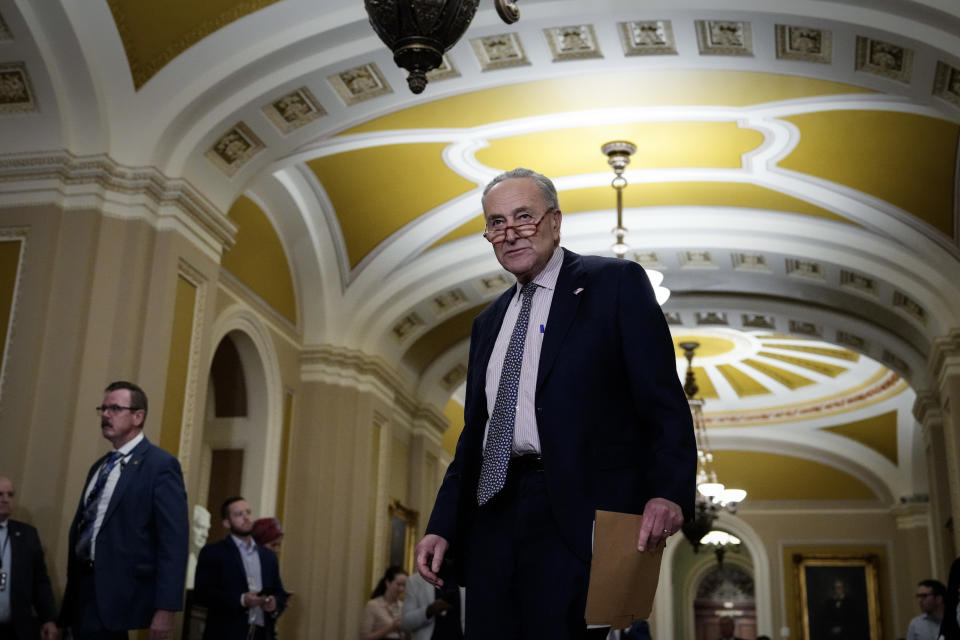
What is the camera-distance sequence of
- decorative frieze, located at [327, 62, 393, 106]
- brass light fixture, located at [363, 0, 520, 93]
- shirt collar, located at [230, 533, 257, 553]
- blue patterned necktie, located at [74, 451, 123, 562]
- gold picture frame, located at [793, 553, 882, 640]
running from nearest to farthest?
brass light fixture, located at [363, 0, 520, 93] < blue patterned necktie, located at [74, 451, 123, 562] < shirt collar, located at [230, 533, 257, 553] < decorative frieze, located at [327, 62, 393, 106] < gold picture frame, located at [793, 553, 882, 640]

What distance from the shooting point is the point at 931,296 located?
32.0ft

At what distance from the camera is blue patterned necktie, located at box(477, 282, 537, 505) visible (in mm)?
2297

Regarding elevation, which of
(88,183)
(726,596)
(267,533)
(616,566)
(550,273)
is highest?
(88,183)

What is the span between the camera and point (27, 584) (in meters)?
5.14

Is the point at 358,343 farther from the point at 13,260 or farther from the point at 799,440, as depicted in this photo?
the point at 799,440

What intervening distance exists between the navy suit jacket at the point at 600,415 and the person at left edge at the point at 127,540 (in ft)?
6.98

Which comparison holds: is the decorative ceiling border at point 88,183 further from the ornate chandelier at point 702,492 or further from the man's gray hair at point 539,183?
the ornate chandelier at point 702,492

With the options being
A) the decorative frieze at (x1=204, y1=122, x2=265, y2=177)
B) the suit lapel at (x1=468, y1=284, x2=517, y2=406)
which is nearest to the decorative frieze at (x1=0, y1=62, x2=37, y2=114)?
the decorative frieze at (x1=204, y1=122, x2=265, y2=177)

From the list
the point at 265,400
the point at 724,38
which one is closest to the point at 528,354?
the point at 724,38

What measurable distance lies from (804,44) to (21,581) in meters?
5.43

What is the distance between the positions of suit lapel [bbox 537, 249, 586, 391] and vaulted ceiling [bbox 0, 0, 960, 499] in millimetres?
4278

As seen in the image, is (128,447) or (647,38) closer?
(128,447)

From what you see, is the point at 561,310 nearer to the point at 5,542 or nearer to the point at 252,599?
the point at 5,542

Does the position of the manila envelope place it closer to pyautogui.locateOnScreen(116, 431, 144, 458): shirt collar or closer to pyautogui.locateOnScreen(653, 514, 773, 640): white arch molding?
pyautogui.locateOnScreen(116, 431, 144, 458): shirt collar
